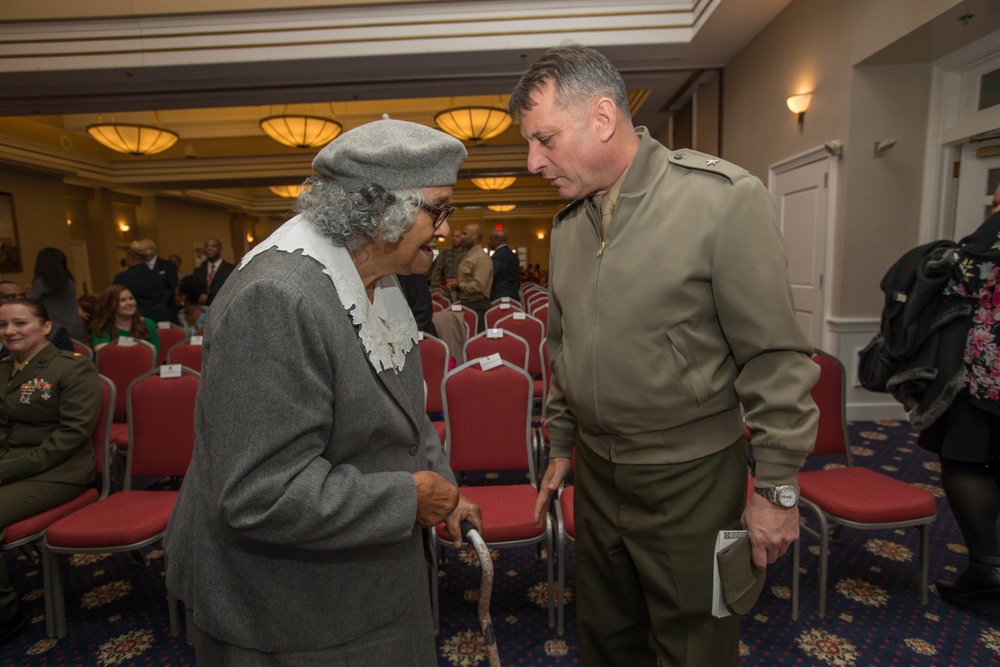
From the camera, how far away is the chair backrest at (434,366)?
3498mm

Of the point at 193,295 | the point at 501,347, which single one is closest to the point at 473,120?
the point at 193,295

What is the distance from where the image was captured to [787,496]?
104cm

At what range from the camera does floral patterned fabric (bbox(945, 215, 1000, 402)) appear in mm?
1909

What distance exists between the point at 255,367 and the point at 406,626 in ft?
1.83

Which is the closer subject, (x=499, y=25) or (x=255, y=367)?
(x=255, y=367)

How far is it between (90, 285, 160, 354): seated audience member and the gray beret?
12.6ft

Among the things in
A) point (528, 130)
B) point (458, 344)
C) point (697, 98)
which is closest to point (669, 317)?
point (528, 130)

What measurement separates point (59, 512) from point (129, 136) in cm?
757

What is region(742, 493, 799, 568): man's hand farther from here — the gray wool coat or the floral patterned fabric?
the floral patterned fabric

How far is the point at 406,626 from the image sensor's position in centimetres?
99

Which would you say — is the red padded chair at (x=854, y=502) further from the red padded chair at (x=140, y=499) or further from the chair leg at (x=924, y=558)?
the red padded chair at (x=140, y=499)

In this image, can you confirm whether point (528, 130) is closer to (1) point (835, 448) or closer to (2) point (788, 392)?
(2) point (788, 392)

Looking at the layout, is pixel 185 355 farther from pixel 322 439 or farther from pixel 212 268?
pixel 212 268

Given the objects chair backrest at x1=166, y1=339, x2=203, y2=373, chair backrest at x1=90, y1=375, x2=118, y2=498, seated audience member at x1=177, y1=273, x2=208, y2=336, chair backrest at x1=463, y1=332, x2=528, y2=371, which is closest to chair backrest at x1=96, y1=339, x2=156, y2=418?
chair backrest at x1=166, y1=339, x2=203, y2=373
